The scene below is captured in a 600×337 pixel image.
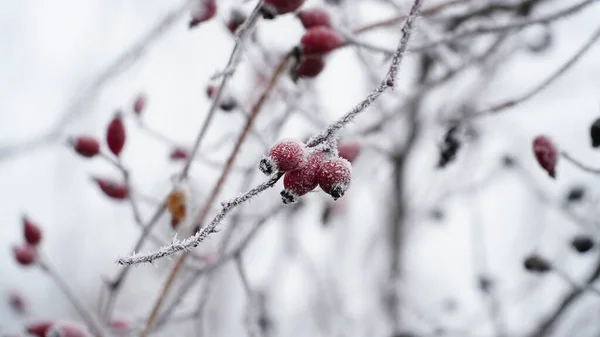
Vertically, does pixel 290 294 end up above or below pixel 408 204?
above

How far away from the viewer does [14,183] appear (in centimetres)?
637

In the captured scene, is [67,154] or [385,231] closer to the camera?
[385,231]

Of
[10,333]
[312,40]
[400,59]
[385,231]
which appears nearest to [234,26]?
[312,40]

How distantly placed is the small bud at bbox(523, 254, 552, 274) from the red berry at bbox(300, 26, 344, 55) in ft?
2.96

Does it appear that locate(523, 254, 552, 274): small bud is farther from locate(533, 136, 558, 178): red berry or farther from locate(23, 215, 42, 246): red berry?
locate(23, 215, 42, 246): red berry

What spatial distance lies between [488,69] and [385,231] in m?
1.39

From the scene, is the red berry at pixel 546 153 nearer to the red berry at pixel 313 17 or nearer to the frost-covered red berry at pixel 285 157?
the red berry at pixel 313 17

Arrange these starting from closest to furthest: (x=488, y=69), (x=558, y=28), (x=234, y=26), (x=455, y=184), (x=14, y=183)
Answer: (x=234, y=26) → (x=558, y=28) → (x=488, y=69) → (x=455, y=184) → (x=14, y=183)

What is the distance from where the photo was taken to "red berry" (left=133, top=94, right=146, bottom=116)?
152cm

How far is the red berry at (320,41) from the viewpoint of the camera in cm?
107

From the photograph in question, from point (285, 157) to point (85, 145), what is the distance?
0.81 meters

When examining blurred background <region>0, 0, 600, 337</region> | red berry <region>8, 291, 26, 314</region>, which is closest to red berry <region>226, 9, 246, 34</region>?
blurred background <region>0, 0, 600, 337</region>

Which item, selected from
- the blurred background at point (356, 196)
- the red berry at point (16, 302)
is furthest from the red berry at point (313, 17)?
the red berry at point (16, 302)

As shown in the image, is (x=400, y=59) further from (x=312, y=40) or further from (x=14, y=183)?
(x=14, y=183)
